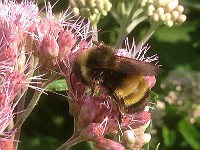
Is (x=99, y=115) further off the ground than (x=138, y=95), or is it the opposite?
(x=138, y=95)

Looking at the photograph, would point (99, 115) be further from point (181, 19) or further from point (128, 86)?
point (181, 19)

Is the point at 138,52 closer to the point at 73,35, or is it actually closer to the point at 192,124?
the point at 73,35

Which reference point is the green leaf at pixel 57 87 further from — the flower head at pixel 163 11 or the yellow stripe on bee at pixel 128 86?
the flower head at pixel 163 11

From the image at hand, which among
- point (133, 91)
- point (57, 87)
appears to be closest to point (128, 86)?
point (133, 91)

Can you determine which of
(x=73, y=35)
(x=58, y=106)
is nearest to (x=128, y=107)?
(x=73, y=35)

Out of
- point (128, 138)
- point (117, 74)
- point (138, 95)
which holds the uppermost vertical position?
point (117, 74)

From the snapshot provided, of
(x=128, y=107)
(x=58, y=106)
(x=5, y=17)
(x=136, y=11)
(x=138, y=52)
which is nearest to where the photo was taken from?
(x=128, y=107)
